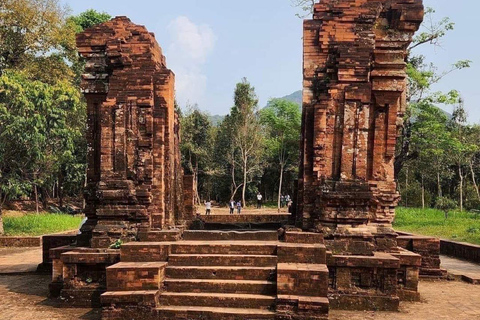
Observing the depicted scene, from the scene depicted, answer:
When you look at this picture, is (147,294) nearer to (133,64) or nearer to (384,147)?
(133,64)

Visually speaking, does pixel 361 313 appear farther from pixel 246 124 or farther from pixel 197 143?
pixel 197 143

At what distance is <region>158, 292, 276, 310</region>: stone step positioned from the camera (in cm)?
572

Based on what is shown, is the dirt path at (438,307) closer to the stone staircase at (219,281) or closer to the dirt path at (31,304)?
the stone staircase at (219,281)

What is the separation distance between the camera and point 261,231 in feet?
23.5

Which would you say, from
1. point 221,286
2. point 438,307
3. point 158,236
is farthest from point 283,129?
point 221,286

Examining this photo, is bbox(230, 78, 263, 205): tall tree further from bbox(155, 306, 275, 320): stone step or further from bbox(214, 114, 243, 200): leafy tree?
bbox(155, 306, 275, 320): stone step

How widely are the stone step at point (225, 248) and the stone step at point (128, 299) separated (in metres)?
1.00

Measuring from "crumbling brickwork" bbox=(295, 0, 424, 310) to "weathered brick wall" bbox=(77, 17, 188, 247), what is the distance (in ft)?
8.36

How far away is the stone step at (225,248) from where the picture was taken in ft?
21.3

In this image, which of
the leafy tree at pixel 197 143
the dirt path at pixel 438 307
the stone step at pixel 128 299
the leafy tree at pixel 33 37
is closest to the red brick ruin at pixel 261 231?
the stone step at pixel 128 299

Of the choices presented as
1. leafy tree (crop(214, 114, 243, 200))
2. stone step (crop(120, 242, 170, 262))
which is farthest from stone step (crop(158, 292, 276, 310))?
leafy tree (crop(214, 114, 243, 200))

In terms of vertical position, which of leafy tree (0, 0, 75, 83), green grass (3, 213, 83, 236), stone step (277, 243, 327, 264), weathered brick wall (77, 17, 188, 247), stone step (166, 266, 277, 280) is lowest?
green grass (3, 213, 83, 236)

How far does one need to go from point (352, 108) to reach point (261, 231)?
2.64m

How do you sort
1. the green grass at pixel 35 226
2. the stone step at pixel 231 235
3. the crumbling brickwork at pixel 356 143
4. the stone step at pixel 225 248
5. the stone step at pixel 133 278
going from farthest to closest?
1. the green grass at pixel 35 226
2. the stone step at pixel 231 235
3. the stone step at pixel 225 248
4. the crumbling brickwork at pixel 356 143
5. the stone step at pixel 133 278
